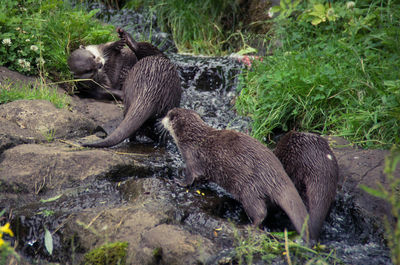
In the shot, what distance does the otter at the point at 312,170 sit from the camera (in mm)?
2248

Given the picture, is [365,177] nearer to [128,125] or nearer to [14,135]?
[128,125]

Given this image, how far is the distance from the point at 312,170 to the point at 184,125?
85 cm

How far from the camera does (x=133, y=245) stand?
1.83m

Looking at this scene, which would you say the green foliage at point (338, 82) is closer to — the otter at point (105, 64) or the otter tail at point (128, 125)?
the otter tail at point (128, 125)

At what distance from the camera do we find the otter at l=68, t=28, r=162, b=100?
3.84m

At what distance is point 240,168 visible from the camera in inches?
91.4

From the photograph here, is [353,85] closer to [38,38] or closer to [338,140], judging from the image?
[338,140]

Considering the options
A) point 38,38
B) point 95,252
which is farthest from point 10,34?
point 95,252

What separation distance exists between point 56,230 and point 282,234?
1122 millimetres

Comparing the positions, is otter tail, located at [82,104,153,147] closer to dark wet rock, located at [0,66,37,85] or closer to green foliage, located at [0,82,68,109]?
green foliage, located at [0,82,68,109]

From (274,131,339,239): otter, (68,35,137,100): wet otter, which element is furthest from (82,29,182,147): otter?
(274,131,339,239): otter

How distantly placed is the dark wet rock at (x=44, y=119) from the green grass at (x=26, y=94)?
26 cm

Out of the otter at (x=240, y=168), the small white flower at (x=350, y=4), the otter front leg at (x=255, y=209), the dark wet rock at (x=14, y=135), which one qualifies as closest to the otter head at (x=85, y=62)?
the dark wet rock at (x=14, y=135)

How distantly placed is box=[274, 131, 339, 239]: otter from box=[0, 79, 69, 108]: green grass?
1.91 metres
